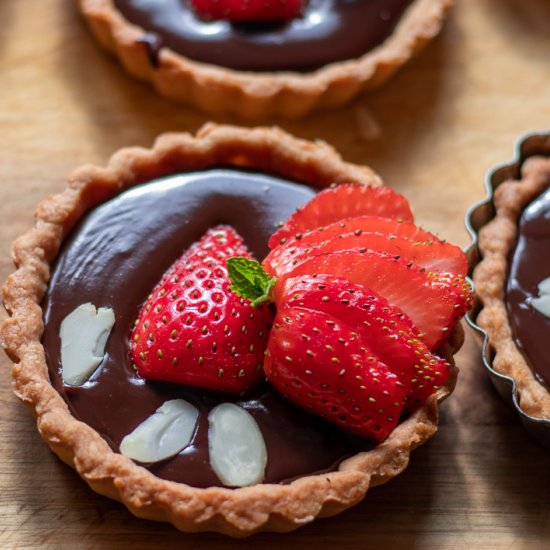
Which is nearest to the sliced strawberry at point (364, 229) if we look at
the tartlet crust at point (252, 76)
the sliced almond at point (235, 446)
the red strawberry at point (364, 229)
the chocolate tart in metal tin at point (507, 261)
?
the red strawberry at point (364, 229)

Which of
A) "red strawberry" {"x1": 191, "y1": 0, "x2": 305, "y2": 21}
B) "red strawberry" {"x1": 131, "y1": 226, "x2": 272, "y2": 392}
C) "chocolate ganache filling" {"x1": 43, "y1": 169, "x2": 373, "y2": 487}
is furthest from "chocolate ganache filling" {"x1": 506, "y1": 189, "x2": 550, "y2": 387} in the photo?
"red strawberry" {"x1": 191, "y1": 0, "x2": 305, "y2": 21}

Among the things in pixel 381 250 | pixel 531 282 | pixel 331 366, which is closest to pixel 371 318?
pixel 331 366

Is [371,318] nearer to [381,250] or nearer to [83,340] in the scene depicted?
[381,250]

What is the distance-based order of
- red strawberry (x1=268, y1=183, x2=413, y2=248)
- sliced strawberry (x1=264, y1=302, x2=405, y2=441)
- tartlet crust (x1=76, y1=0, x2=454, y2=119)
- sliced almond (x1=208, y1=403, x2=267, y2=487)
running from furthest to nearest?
1. tartlet crust (x1=76, y1=0, x2=454, y2=119)
2. red strawberry (x1=268, y1=183, x2=413, y2=248)
3. sliced almond (x1=208, y1=403, x2=267, y2=487)
4. sliced strawberry (x1=264, y1=302, x2=405, y2=441)

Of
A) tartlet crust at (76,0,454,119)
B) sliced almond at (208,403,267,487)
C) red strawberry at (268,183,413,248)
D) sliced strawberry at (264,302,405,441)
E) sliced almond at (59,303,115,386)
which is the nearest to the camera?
sliced strawberry at (264,302,405,441)

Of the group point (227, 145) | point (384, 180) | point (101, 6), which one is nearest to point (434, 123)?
point (384, 180)

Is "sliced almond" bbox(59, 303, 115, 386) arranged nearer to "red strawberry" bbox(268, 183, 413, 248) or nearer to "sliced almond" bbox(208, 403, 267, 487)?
"sliced almond" bbox(208, 403, 267, 487)

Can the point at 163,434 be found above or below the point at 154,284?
below
